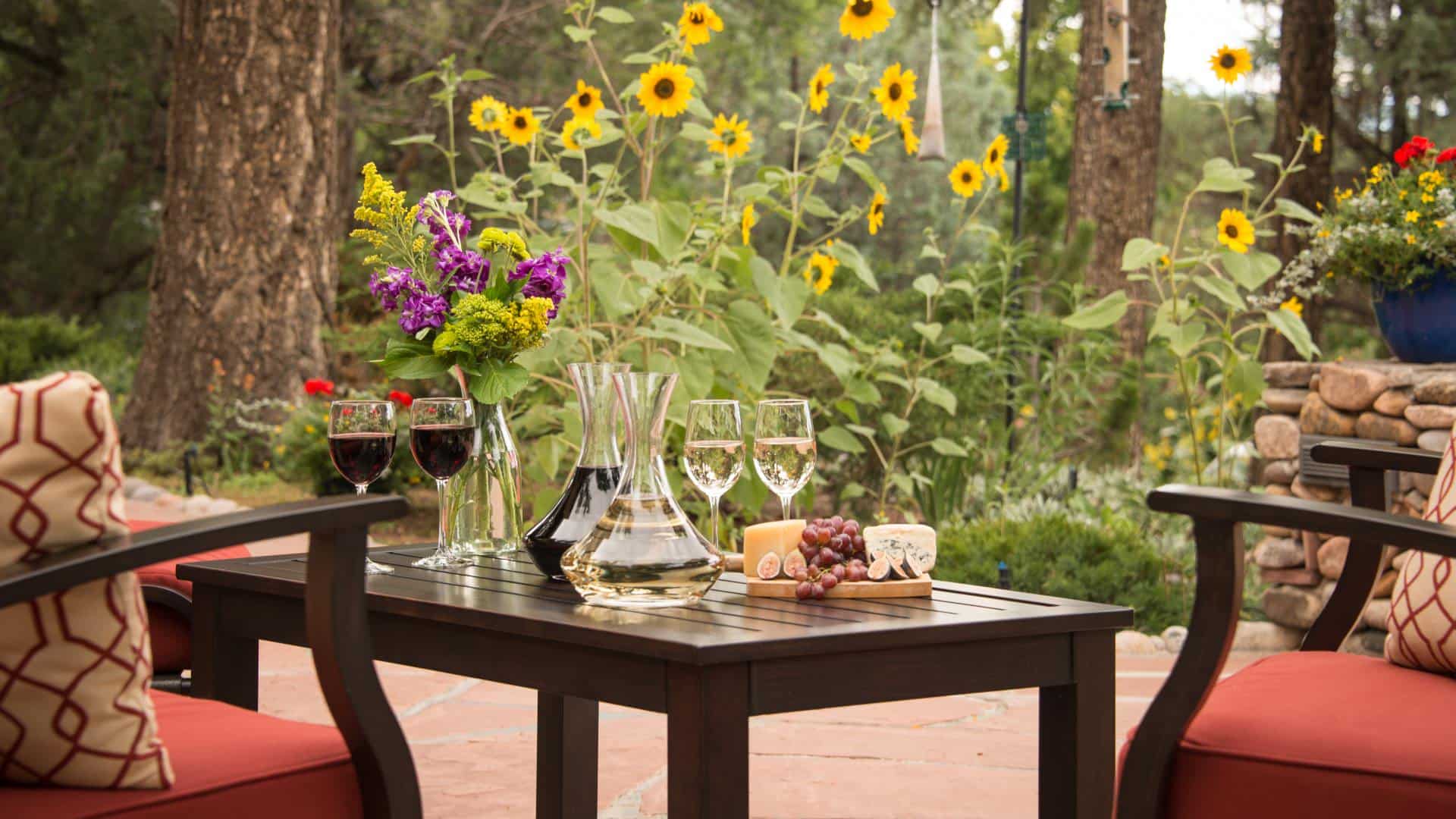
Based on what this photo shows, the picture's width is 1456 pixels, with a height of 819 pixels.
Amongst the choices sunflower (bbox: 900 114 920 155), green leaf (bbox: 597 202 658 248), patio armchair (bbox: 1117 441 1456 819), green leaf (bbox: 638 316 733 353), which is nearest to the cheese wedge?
patio armchair (bbox: 1117 441 1456 819)

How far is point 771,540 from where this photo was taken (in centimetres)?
181

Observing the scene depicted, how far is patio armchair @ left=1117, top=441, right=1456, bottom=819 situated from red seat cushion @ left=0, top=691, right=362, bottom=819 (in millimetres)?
860

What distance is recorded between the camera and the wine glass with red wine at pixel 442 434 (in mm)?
1933

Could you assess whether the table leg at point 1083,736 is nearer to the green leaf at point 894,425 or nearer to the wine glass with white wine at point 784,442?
the wine glass with white wine at point 784,442

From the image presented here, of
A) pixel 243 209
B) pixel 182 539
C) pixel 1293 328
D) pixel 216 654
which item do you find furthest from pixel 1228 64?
pixel 243 209

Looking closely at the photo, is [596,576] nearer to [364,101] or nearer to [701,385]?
[701,385]

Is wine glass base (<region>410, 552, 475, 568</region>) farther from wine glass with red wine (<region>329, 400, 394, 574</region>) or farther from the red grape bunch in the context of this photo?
the red grape bunch

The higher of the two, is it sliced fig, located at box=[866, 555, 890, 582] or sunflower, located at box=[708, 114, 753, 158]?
sunflower, located at box=[708, 114, 753, 158]

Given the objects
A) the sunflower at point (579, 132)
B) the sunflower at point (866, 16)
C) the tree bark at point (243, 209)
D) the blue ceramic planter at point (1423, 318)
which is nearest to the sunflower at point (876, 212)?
the sunflower at point (866, 16)

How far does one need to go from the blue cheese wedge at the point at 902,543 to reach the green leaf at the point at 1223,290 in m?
2.72

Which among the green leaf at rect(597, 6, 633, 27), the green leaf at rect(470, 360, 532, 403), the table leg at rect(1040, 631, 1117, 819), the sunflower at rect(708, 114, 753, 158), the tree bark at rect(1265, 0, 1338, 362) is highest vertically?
the tree bark at rect(1265, 0, 1338, 362)

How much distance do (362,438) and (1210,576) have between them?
110 centimetres

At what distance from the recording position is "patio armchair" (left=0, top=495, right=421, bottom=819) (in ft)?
4.23

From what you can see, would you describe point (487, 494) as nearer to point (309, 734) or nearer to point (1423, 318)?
point (309, 734)
